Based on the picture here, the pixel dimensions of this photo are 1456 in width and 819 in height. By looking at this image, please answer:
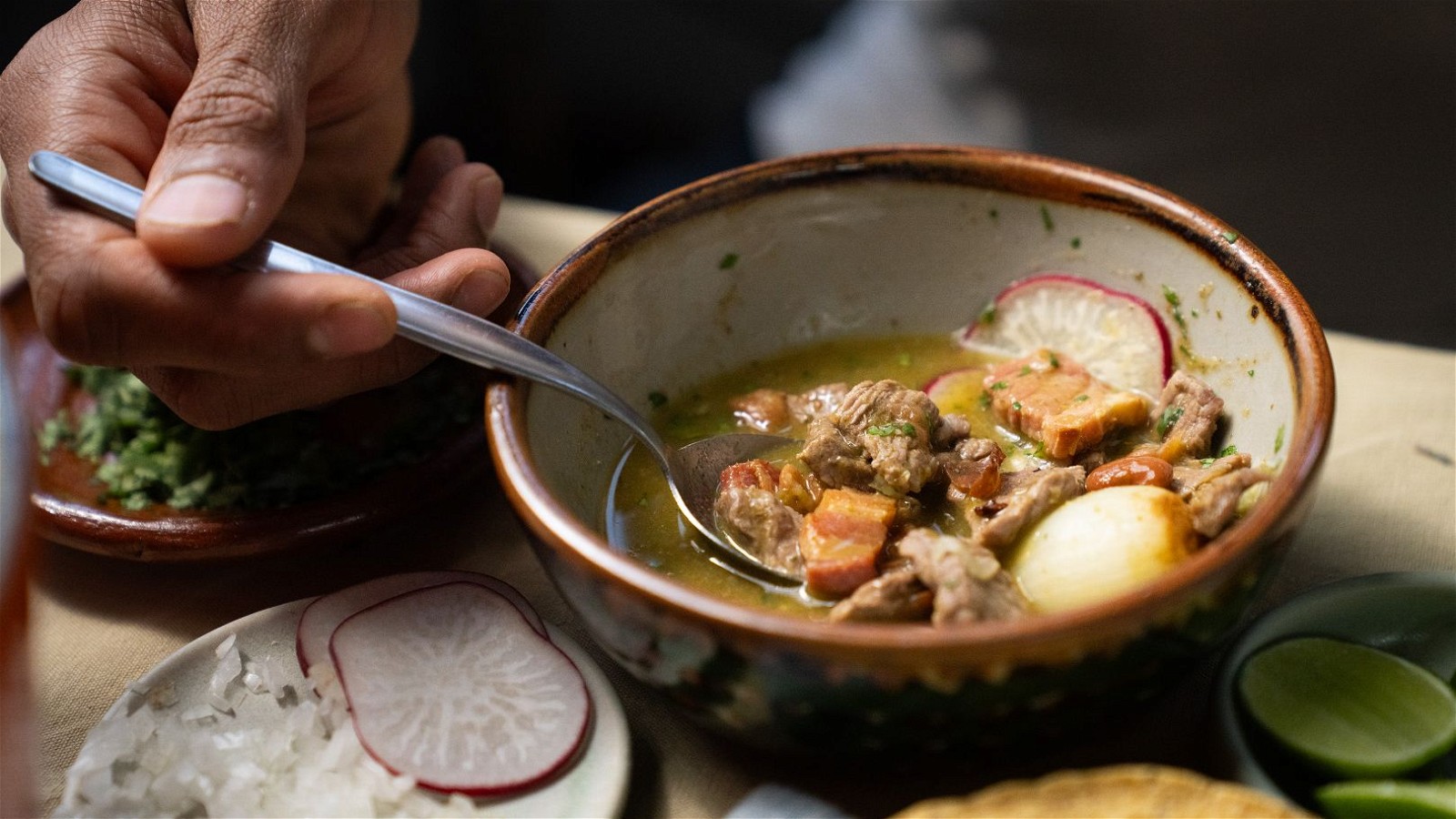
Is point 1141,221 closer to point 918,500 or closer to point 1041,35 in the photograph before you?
point 918,500

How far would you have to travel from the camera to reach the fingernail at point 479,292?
203cm

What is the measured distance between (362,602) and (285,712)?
217 millimetres

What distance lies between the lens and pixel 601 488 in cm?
218

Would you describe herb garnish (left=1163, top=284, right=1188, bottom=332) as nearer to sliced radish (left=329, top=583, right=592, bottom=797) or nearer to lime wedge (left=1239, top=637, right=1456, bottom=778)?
lime wedge (left=1239, top=637, right=1456, bottom=778)

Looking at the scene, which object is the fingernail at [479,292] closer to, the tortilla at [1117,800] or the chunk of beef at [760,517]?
the chunk of beef at [760,517]

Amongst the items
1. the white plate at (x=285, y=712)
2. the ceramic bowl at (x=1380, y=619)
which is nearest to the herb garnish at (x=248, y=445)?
the white plate at (x=285, y=712)

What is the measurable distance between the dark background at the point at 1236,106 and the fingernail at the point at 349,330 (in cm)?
295

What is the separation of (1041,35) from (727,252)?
281cm

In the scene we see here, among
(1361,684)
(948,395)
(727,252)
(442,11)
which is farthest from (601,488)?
(442,11)

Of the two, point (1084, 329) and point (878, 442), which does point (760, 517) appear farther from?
point (1084, 329)

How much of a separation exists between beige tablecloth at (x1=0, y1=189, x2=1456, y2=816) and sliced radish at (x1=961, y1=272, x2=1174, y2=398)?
42 centimetres

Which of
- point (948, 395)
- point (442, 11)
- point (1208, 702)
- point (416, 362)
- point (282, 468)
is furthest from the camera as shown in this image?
point (442, 11)

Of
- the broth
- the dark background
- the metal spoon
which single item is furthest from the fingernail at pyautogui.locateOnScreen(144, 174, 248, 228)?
the dark background

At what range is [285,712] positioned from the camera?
1.76m
